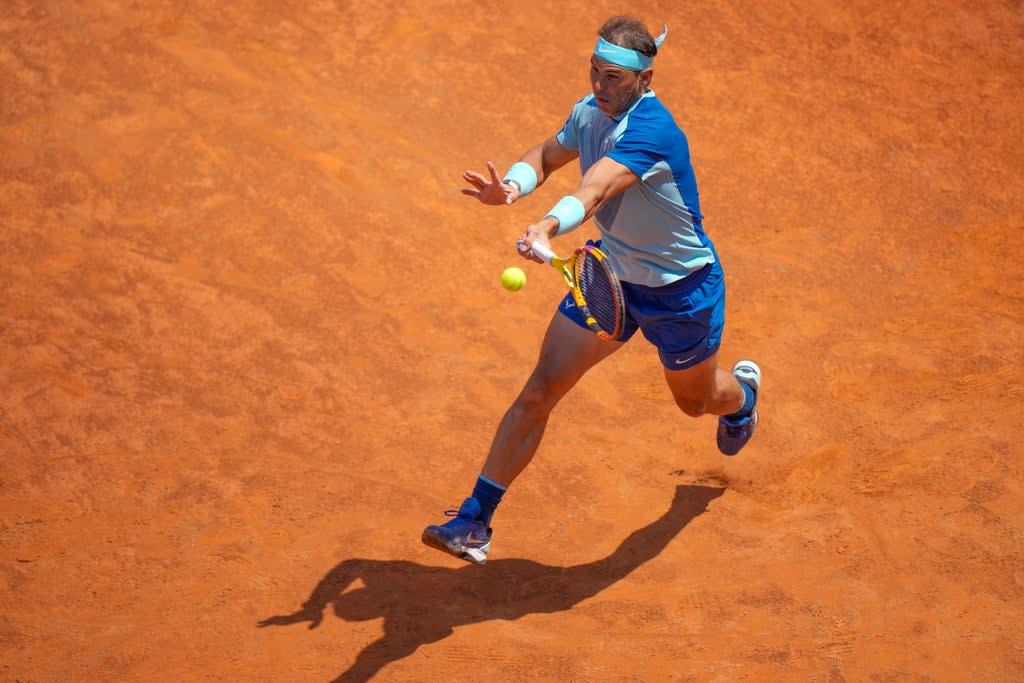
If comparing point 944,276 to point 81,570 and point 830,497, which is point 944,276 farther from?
point 81,570

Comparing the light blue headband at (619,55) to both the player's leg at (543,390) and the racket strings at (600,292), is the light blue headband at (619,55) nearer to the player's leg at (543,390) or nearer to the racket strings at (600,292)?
the racket strings at (600,292)

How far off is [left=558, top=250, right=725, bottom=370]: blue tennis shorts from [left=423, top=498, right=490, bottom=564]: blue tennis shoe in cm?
90

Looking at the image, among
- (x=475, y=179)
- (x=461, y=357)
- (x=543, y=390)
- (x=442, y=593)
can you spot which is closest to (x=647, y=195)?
(x=475, y=179)

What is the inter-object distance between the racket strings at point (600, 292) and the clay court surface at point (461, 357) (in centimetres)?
121

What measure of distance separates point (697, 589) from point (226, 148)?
4.17 m

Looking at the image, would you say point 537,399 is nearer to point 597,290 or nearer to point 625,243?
point 597,290

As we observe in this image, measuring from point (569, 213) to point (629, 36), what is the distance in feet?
2.60

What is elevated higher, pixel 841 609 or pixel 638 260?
pixel 638 260

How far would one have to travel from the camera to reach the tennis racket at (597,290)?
14.0 feet

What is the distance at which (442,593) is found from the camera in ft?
15.5

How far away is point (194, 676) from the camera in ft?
13.9

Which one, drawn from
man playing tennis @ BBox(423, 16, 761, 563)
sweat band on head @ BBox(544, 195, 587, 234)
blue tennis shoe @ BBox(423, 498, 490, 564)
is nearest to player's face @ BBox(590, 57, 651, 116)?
man playing tennis @ BBox(423, 16, 761, 563)

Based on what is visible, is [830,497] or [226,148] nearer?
[830,497]

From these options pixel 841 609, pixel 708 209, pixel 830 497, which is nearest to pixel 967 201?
pixel 708 209
